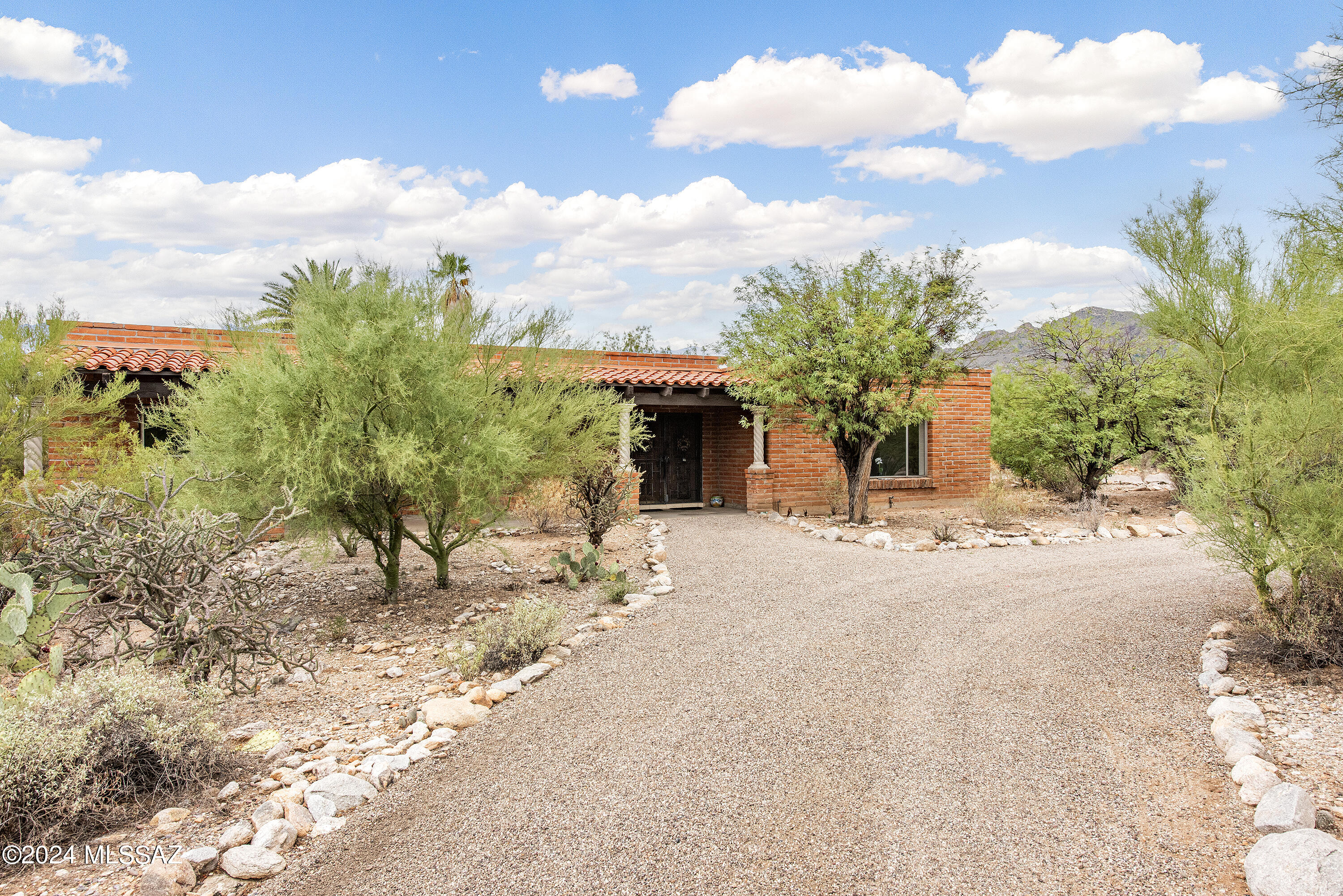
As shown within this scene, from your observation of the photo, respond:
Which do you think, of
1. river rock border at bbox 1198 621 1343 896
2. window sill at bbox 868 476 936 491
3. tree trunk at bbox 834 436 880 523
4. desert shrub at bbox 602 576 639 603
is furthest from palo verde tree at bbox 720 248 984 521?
river rock border at bbox 1198 621 1343 896

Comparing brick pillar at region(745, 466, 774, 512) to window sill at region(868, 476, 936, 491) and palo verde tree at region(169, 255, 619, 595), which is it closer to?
window sill at region(868, 476, 936, 491)

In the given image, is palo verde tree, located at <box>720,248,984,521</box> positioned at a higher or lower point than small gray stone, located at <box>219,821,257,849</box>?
higher

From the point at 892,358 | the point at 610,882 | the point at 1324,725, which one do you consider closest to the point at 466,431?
the point at 610,882

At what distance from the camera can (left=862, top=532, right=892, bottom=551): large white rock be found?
34.5 feet

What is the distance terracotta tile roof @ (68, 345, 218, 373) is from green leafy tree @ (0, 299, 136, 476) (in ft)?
A: 0.60

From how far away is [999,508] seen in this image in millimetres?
12102

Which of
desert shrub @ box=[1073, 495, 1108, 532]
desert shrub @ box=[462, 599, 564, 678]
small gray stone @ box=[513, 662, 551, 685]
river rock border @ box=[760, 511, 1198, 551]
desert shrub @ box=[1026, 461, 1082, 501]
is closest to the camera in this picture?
small gray stone @ box=[513, 662, 551, 685]

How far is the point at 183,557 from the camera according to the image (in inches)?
181

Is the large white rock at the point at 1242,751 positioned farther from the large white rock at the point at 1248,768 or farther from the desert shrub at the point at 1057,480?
the desert shrub at the point at 1057,480

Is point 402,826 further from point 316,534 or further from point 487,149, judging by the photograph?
point 487,149

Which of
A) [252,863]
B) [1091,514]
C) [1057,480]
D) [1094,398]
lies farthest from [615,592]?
[1057,480]

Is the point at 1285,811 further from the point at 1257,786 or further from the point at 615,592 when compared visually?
the point at 615,592

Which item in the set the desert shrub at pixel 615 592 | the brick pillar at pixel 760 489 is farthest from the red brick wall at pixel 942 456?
the desert shrub at pixel 615 592

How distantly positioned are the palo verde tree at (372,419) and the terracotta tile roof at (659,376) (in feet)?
15.7
